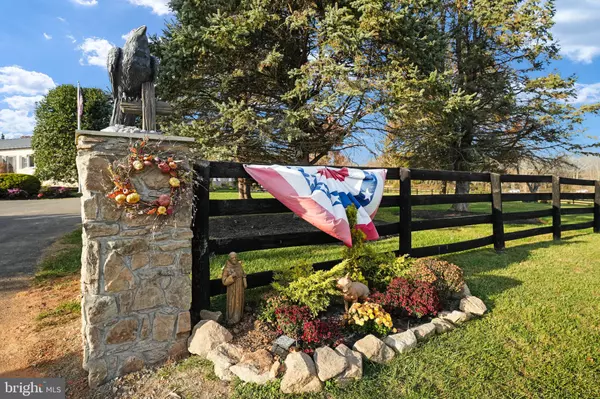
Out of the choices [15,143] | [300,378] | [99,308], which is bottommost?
[300,378]

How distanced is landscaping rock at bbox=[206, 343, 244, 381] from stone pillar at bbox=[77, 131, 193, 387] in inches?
17.4

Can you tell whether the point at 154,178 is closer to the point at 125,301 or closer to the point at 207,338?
the point at 125,301

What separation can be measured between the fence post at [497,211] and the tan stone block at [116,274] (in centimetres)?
641

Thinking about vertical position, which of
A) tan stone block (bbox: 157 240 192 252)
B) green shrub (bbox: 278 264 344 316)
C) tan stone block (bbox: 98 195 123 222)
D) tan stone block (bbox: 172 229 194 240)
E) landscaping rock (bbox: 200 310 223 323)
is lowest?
landscaping rock (bbox: 200 310 223 323)

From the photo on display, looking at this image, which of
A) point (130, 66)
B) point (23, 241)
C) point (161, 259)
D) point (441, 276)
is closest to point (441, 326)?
point (441, 276)

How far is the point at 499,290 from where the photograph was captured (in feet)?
14.1

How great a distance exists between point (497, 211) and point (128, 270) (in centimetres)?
652

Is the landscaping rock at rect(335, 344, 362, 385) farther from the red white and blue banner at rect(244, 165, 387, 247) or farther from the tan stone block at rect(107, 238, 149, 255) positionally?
the tan stone block at rect(107, 238, 149, 255)

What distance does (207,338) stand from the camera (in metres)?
2.85

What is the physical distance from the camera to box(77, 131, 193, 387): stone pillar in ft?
8.61

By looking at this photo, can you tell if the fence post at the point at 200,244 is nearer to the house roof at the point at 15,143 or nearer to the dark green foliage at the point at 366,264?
the dark green foliage at the point at 366,264

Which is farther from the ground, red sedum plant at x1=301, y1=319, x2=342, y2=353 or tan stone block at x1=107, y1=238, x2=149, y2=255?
tan stone block at x1=107, y1=238, x2=149, y2=255

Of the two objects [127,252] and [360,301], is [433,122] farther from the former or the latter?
[127,252]

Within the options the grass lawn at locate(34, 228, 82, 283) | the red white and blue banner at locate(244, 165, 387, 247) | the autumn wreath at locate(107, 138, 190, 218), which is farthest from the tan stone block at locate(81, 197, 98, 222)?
the grass lawn at locate(34, 228, 82, 283)
